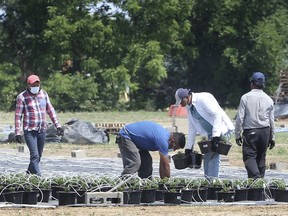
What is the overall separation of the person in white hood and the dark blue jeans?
2.17m

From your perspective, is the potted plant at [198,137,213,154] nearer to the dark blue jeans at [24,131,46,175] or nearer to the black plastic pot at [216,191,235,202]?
the black plastic pot at [216,191,235,202]

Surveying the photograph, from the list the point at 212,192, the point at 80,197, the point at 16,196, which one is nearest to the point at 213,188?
the point at 212,192

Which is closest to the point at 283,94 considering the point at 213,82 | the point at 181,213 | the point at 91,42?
the point at 213,82

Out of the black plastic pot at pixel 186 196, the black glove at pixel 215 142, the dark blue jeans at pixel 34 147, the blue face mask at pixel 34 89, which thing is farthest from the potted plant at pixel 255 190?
the blue face mask at pixel 34 89

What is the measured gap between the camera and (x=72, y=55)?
43344mm

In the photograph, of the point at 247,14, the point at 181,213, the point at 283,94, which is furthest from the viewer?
the point at 247,14

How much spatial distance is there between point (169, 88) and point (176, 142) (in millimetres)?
34749

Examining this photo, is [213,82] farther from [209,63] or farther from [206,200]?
[206,200]

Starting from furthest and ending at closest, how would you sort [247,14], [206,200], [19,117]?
[247,14], [19,117], [206,200]

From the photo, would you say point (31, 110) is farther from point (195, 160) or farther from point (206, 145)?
point (206, 145)

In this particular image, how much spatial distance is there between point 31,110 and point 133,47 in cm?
2902

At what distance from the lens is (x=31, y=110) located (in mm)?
13664

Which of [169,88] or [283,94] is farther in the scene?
[169,88]

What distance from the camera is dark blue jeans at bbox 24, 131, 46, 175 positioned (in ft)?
43.9
